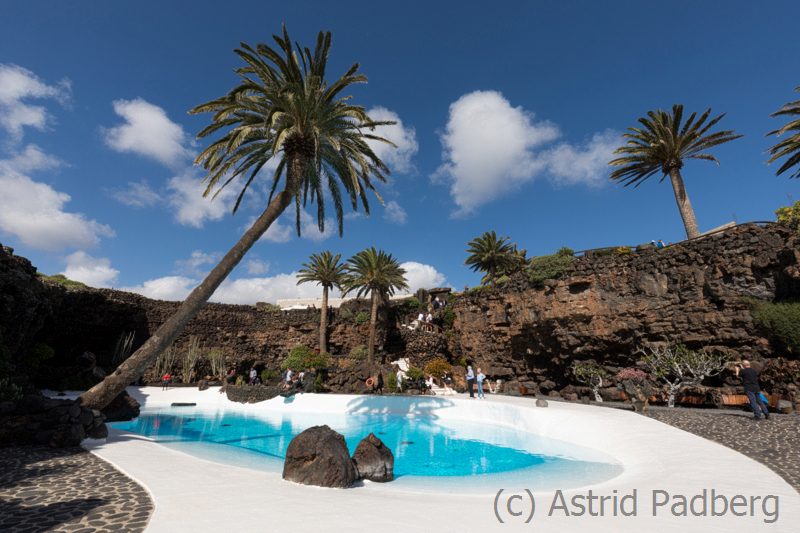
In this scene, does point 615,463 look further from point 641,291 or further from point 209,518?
point 641,291

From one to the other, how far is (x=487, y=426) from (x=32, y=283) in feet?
69.6

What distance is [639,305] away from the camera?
1944 cm

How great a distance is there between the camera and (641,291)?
65.1 feet

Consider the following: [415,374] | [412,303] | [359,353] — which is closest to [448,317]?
[412,303]

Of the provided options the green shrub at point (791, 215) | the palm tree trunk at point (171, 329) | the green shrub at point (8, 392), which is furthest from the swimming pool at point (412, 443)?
the green shrub at point (791, 215)

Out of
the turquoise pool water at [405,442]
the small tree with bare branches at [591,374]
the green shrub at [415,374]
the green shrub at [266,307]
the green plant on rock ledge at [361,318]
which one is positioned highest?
the green shrub at [266,307]

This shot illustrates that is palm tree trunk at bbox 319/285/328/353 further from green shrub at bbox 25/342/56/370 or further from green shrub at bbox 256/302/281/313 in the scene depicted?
green shrub at bbox 25/342/56/370

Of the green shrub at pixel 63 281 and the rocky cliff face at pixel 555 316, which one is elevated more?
the green shrub at pixel 63 281

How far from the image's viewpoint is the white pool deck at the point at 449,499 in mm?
4477

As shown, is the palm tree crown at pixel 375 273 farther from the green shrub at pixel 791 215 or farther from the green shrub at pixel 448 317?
the green shrub at pixel 791 215

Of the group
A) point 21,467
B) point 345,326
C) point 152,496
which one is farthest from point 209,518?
point 345,326

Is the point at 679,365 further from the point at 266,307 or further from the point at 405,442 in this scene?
the point at 266,307

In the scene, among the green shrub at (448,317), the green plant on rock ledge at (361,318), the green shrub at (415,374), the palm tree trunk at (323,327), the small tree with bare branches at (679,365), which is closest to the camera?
the small tree with bare branches at (679,365)

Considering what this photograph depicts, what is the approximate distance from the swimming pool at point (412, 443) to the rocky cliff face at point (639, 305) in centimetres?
950
